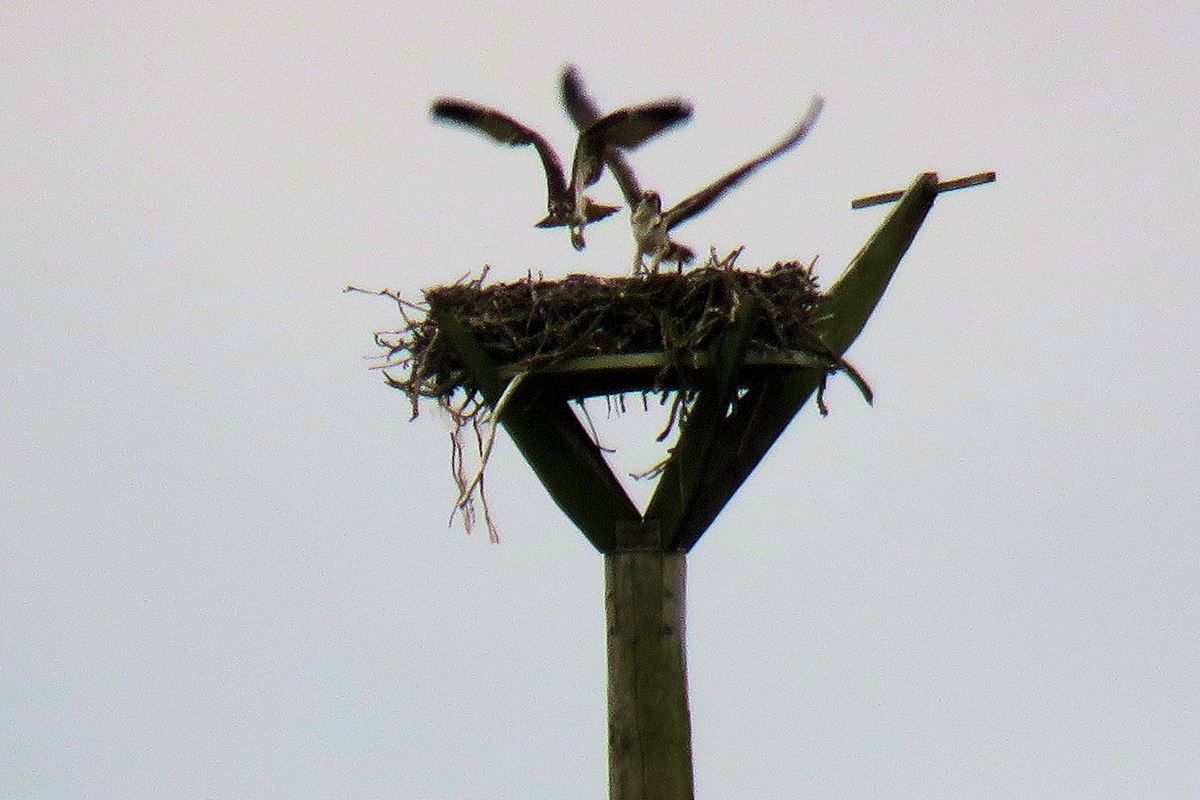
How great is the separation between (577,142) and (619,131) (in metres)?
0.21

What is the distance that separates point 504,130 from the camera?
6699 millimetres

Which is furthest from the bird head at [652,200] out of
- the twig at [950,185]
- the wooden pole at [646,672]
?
the wooden pole at [646,672]

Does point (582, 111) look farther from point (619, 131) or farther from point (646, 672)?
point (646, 672)

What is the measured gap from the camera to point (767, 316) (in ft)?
17.3

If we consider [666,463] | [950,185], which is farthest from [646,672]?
[950,185]

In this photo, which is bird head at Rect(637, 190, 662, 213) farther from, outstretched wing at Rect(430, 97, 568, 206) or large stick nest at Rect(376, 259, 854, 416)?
large stick nest at Rect(376, 259, 854, 416)

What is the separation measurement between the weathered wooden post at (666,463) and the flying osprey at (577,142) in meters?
1.09

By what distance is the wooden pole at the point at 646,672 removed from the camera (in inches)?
199

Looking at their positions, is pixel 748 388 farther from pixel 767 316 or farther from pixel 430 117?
pixel 430 117

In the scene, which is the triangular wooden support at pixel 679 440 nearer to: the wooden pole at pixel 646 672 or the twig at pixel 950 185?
the wooden pole at pixel 646 672

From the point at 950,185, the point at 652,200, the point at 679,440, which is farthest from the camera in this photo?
the point at 652,200

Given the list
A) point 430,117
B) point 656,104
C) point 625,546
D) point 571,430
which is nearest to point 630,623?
point 625,546

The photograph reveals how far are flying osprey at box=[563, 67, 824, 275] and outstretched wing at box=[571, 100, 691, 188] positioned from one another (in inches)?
7.4

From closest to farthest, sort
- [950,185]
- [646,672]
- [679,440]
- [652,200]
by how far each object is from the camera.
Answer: [646,672] → [679,440] → [950,185] → [652,200]
